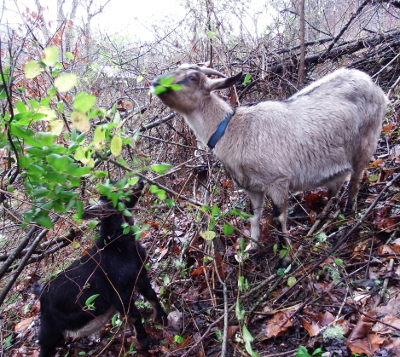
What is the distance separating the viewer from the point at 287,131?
337 centimetres

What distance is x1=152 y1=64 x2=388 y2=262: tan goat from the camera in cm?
324

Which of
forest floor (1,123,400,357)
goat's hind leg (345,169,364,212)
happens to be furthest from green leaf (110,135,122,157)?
goat's hind leg (345,169,364,212)

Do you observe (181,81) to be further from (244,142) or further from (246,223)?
(246,223)

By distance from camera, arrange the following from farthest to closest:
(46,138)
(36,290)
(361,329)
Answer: (36,290) → (361,329) → (46,138)

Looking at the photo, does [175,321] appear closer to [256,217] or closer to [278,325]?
[278,325]

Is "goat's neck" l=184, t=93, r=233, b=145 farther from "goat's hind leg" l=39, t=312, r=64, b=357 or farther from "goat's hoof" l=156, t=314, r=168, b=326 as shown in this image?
"goat's hind leg" l=39, t=312, r=64, b=357

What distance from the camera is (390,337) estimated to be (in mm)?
2084

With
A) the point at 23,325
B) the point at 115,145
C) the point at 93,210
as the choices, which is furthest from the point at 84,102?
the point at 23,325

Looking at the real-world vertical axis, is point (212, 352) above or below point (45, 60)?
below

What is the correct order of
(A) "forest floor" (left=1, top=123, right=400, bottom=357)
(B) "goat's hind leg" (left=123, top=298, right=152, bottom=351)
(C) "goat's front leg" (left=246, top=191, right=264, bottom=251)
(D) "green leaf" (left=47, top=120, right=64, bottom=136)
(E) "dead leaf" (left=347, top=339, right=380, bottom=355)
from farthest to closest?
(C) "goat's front leg" (left=246, top=191, right=264, bottom=251), (B) "goat's hind leg" (left=123, top=298, right=152, bottom=351), (A) "forest floor" (left=1, top=123, right=400, bottom=357), (E) "dead leaf" (left=347, top=339, right=380, bottom=355), (D) "green leaf" (left=47, top=120, right=64, bottom=136)

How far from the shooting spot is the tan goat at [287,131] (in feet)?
10.6

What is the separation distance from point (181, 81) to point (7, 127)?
2.09 m

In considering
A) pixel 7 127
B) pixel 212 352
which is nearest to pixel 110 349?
pixel 212 352

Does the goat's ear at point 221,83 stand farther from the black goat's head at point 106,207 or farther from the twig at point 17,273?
the twig at point 17,273
